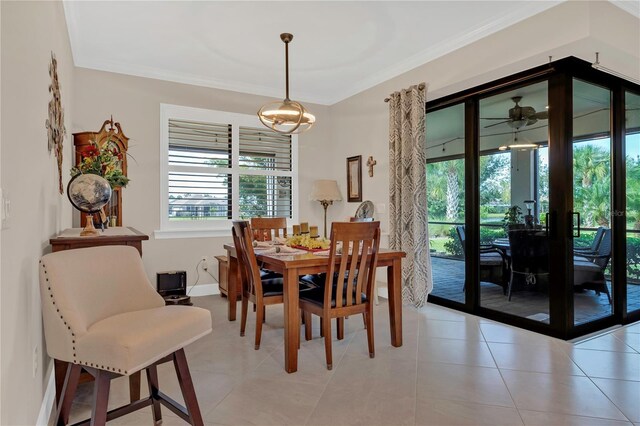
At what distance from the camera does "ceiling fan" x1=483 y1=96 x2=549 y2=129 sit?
3362 mm

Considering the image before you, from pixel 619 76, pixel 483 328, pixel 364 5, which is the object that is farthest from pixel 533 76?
pixel 483 328

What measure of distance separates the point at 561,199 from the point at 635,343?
4.14 ft

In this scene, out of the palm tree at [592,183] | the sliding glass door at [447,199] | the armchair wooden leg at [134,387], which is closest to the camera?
the armchair wooden leg at [134,387]

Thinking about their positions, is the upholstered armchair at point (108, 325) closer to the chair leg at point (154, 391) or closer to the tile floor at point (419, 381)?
the chair leg at point (154, 391)

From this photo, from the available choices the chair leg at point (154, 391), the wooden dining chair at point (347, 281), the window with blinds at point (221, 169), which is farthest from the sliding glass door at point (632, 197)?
the chair leg at point (154, 391)

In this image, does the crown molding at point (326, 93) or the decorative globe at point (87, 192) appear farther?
the crown molding at point (326, 93)

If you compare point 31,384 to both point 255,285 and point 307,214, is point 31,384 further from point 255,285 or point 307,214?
point 307,214

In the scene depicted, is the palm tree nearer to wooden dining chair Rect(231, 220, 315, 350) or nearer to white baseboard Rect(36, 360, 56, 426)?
wooden dining chair Rect(231, 220, 315, 350)

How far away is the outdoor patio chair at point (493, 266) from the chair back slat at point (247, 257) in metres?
2.25

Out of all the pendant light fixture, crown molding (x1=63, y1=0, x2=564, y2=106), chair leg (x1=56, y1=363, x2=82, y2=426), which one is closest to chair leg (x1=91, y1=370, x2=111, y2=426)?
chair leg (x1=56, y1=363, x2=82, y2=426)

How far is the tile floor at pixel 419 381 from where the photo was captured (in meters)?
1.99

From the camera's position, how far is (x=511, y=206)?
11.7ft

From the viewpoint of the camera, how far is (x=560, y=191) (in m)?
3.15

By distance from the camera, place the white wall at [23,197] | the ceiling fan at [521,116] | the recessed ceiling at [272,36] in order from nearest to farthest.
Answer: the white wall at [23,197] < the recessed ceiling at [272,36] < the ceiling fan at [521,116]
